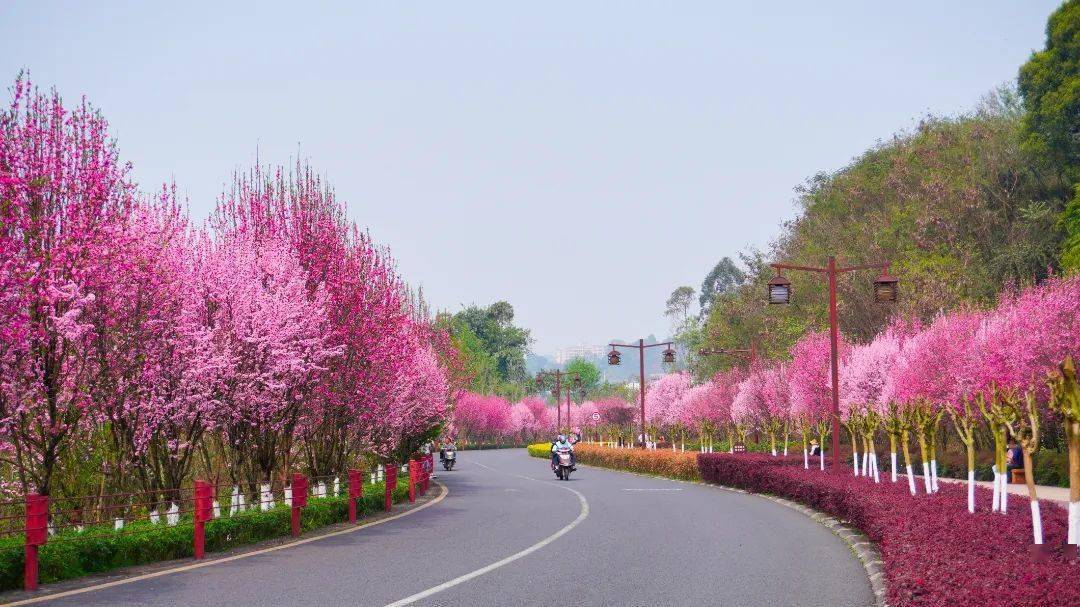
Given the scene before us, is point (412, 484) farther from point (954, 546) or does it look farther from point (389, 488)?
point (954, 546)

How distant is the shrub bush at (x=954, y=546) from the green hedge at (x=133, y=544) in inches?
376

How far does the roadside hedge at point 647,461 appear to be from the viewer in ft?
149

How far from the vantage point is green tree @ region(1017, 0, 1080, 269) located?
49062 millimetres

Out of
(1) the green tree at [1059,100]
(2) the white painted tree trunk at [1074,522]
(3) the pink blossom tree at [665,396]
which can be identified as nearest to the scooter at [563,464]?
(1) the green tree at [1059,100]

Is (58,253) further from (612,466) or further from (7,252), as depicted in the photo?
(612,466)

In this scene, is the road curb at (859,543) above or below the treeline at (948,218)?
below

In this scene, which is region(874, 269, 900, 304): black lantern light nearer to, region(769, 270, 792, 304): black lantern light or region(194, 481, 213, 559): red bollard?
region(769, 270, 792, 304): black lantern light

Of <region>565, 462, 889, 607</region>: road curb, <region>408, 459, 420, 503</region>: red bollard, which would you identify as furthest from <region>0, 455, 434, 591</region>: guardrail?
<region>565, 462, 889, 607</region>: road curb

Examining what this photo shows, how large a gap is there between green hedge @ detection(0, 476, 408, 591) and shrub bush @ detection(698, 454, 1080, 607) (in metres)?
9.54

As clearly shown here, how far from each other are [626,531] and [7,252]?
37.4ft

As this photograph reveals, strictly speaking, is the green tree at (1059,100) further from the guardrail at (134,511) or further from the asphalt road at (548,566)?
A: the guardrail at (134,511)

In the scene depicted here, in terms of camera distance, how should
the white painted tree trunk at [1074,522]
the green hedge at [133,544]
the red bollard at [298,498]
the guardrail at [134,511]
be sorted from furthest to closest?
the red bollard at [298,498] → the green hedge at [133,544] → the guardrail at [134,511] → the white painted tree trunk at [1074,522]

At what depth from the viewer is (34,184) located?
58.0 feet

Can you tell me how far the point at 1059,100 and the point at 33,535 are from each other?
47.4 m
